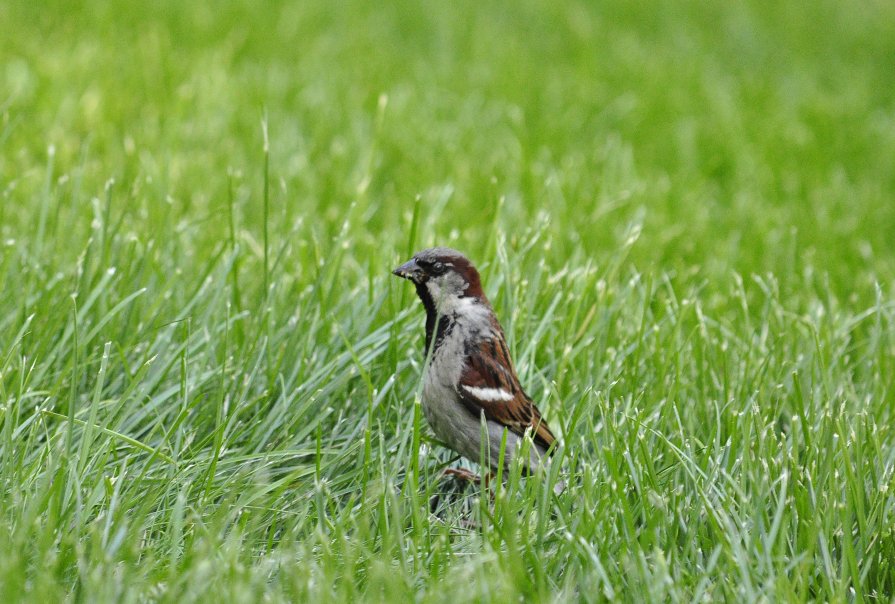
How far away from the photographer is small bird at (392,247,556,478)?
A: 9.27ft

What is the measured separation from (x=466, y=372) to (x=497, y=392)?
0.33 feet

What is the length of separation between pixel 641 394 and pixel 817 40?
8912 millimetres

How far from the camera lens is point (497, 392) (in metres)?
2.85

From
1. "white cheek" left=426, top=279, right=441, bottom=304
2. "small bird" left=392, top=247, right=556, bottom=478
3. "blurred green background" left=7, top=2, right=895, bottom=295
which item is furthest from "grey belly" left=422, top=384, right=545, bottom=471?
"blurred green background" left=7, top=2, right=895, bottom=295

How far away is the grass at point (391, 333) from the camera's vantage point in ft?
7.81

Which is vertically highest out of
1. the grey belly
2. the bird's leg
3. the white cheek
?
the white cheek

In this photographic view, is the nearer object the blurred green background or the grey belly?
the grey belly

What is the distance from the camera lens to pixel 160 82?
6.26 metres

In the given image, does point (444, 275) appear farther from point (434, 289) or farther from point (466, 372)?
point (466, 372)

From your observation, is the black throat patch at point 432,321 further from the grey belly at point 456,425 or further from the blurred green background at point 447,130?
the blurred green background at point 447,130

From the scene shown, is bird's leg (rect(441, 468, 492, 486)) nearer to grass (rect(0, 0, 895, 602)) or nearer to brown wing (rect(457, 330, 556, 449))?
grass (rect(0, 0, 895, 602))

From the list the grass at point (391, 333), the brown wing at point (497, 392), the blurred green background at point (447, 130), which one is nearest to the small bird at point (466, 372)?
the brown wing at point (497, 392)

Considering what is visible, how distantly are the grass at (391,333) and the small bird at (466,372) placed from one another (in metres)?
0.12

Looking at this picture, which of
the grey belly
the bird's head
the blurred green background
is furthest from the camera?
the blurred green background
